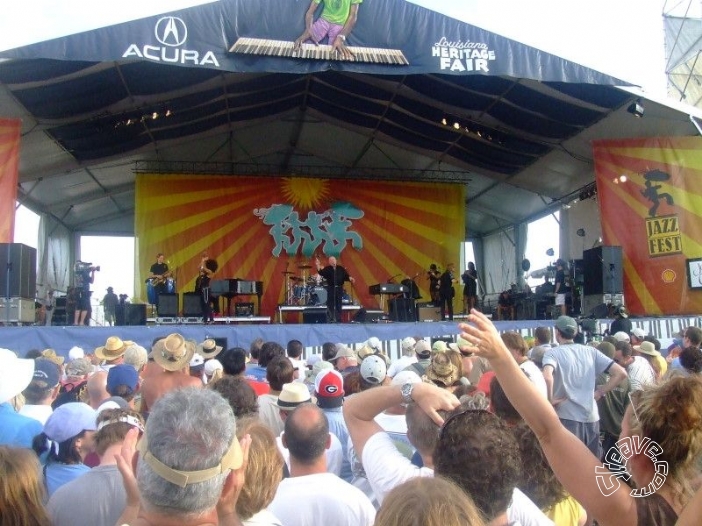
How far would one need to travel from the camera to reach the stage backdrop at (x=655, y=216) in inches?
461

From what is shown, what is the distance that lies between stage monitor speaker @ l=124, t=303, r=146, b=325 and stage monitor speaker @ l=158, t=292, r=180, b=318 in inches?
16.3

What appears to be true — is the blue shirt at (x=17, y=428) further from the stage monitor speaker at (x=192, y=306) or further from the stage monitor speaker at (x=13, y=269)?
the stage monitor speaker at (x=192, y=306)

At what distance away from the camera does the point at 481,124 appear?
14.2 metres

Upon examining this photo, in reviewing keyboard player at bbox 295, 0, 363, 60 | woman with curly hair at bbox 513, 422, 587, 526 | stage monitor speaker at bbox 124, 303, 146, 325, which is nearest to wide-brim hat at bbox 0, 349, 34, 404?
woman with curly hair at bbox 513, 422, 587, 526

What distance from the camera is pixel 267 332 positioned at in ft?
32.0

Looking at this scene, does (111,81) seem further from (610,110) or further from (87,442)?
(87,442)

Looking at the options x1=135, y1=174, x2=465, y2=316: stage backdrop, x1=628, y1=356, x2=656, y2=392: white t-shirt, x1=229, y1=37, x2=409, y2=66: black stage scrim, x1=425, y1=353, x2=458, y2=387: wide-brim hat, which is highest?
x1=229, y1=37, x2=409, y2=66: black stage scrim

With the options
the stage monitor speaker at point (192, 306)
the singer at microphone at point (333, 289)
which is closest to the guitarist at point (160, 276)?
the stage monitor speaker at point (192, 306)

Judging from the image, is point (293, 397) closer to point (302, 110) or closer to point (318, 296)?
point (318, 296)

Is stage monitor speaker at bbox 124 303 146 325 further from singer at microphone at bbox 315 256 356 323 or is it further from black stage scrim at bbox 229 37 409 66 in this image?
black stage scrim at bbox 229 37 409 66

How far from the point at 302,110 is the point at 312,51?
5.74m

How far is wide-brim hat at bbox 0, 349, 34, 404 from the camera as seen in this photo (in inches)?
98.3

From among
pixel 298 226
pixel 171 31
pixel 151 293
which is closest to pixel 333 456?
pixel 171 31

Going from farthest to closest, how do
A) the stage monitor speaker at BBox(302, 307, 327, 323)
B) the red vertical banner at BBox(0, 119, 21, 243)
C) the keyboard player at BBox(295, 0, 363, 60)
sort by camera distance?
the stage monitor speaker at BBox(302, 307, 327, 323)
the red vertical banner at BBox(0, 119, 21, 243)
the keyboard player at BBox(295, 0, 363, 60)
